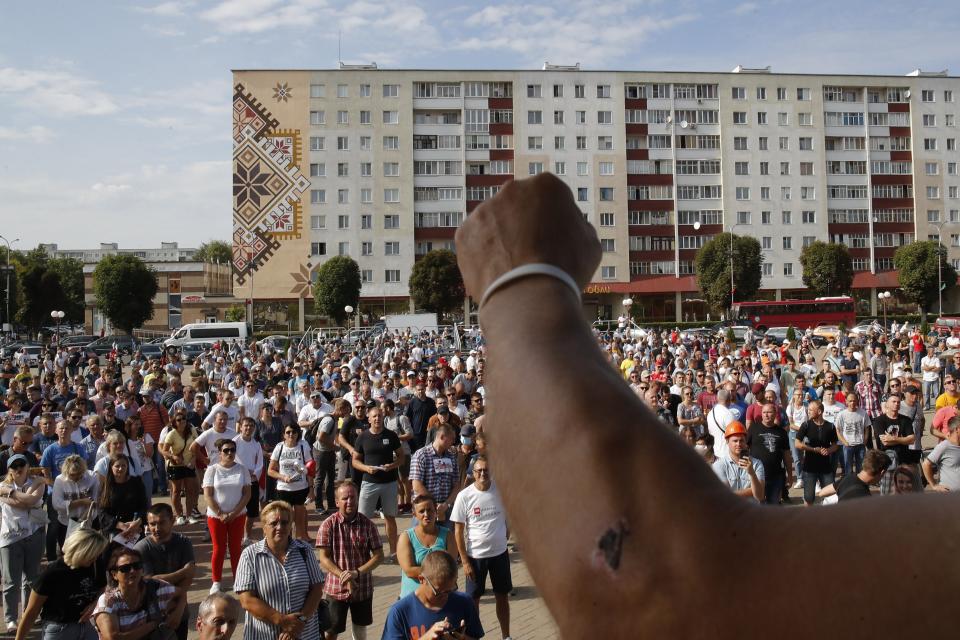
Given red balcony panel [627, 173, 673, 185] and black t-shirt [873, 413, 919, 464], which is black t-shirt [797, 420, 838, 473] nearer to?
black t-shirt [873, 413, 919, 464]

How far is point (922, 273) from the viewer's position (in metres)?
71.3

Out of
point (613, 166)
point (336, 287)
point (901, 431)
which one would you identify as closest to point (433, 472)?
point (901, 431)

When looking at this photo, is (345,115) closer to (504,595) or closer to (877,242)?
(877,242)

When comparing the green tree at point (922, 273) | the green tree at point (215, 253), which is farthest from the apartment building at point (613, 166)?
the green tree at point (215, 253)

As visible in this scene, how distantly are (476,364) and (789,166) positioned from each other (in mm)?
69576

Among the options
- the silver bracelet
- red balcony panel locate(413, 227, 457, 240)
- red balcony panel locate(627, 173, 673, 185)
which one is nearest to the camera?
the silver bracelet

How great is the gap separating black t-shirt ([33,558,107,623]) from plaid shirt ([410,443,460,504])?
12.4ft

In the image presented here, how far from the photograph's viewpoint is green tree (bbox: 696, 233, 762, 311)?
69688 mm

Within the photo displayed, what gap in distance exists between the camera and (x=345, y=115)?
253 feet

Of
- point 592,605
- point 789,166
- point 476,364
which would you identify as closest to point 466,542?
point 592,605

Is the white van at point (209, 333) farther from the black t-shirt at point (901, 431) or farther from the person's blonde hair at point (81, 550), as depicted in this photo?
the person's blonde hair at point (81, 550)

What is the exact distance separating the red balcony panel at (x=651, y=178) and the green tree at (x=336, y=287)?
30.1 metres

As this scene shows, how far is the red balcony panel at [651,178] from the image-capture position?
78938 mm

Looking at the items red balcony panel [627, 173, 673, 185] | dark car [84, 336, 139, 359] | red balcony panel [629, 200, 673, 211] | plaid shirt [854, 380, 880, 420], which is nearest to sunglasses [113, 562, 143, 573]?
plaid shirt [854, 380, 880, 420]
